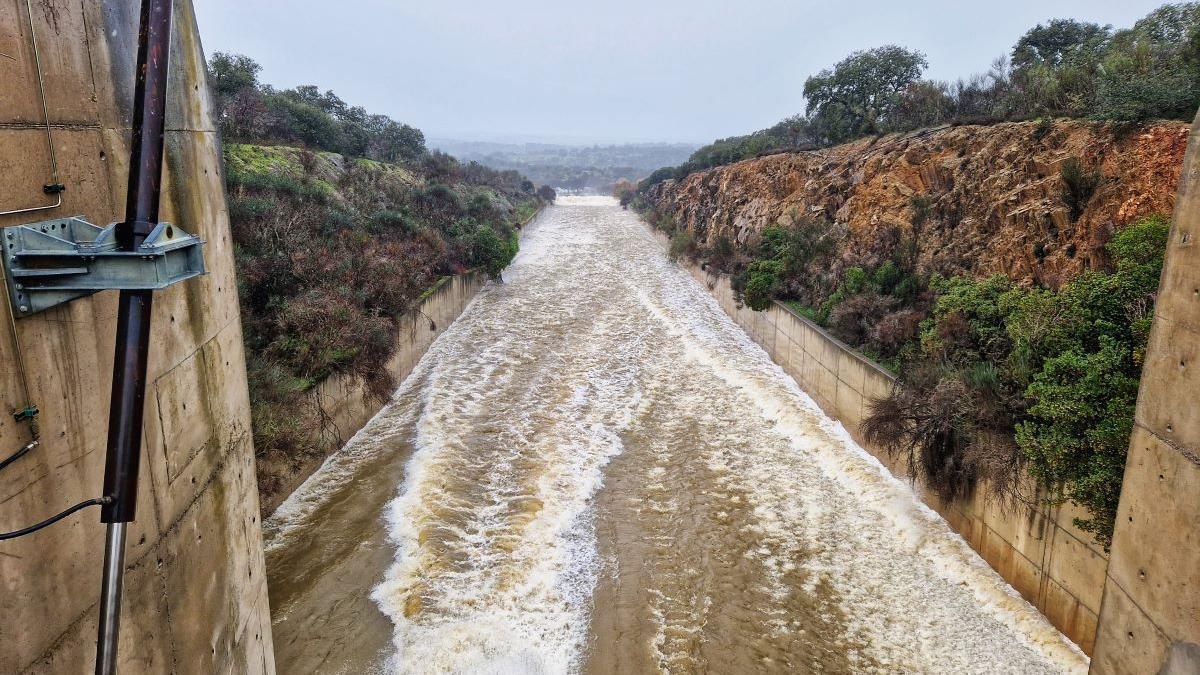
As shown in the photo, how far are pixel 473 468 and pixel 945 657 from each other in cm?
785

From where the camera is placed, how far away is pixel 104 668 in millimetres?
2670

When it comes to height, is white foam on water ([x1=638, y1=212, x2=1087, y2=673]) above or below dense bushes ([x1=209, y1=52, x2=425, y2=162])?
below

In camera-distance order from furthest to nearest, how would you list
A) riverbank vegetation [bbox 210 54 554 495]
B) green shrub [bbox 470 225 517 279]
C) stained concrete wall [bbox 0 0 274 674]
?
1. green shrub [bbox 470 225 517 279]
2. riverbank vegetation [bbox 210 54 554 495]
3. stained concrete wall [bbox 0 0 274 674]

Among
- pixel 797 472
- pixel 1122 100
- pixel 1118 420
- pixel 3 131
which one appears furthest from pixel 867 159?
pixel 3 131

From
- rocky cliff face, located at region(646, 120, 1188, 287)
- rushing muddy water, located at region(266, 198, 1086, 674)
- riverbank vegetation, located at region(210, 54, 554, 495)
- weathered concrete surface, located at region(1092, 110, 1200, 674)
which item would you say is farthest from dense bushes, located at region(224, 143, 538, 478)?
rocky cliff face, located at region(646, 120, 1188, 287)

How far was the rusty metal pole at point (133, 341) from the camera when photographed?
2742 millimetres

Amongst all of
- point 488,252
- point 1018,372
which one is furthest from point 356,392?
point 488,252

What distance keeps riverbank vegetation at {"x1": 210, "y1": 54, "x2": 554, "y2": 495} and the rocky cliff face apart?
490 inches

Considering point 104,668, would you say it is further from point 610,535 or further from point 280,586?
point 610,535

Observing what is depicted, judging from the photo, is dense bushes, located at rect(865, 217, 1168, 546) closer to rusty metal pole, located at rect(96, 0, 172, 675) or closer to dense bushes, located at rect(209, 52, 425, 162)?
rusty metal pole, located at rect(96, 0, 172, 675)

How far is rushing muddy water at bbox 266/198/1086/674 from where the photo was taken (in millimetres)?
7605

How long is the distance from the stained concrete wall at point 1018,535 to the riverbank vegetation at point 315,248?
10.0m

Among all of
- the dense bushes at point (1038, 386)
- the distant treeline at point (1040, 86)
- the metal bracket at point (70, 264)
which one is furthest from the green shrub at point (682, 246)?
the metal bracket at point (70, 264)

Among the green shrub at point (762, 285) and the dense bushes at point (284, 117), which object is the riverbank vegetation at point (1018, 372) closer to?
the green shrub at point (762, 285)
